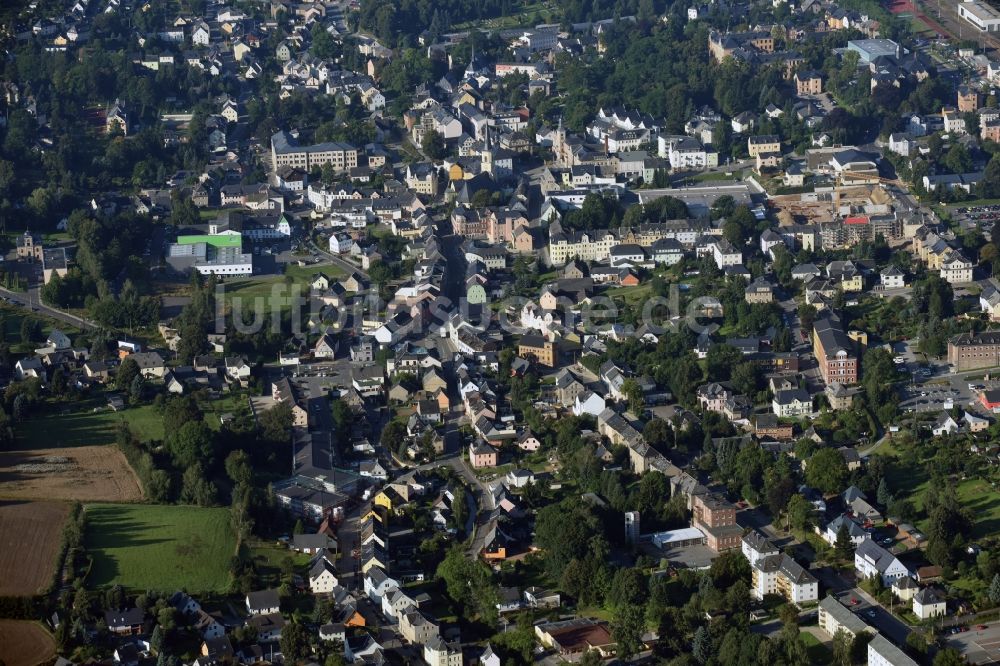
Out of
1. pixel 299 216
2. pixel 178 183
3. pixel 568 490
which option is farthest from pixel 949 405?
pixel 178 183

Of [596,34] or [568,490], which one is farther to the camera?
[596,34]

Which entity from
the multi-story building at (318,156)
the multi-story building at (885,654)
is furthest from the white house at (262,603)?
the multi-story building at (318,156)

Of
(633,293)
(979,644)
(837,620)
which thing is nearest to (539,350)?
(633,293)

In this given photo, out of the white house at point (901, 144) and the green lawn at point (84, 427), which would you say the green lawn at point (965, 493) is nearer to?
the green lawn at point (84, 427)

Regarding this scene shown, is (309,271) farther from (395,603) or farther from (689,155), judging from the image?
(395,603)

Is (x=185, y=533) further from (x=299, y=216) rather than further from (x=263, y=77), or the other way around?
(x=263, y=77)
